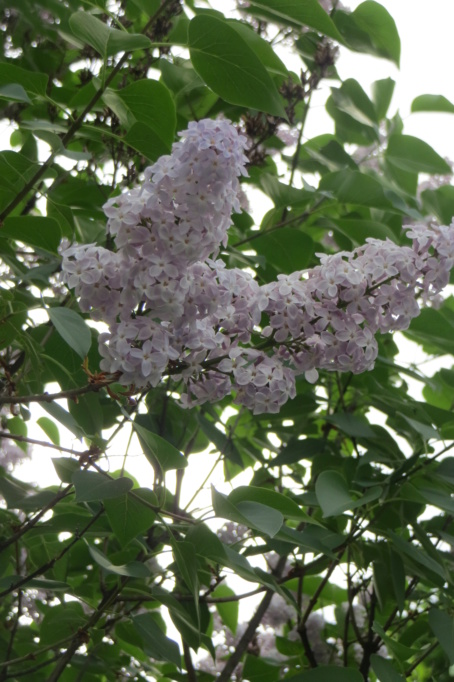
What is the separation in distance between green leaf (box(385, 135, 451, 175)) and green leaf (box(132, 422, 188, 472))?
0.89m

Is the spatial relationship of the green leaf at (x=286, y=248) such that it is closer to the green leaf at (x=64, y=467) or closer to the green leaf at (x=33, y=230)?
the green leaf at (x=33, y=230)

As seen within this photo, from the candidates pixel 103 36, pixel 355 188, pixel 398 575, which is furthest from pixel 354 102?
pixel 398 575

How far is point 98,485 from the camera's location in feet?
2.81

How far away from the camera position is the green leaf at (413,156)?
159 cm

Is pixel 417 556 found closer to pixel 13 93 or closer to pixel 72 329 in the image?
pixel 72 329

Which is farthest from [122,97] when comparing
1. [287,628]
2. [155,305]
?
[287,628]

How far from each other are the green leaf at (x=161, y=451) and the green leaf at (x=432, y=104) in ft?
3.44

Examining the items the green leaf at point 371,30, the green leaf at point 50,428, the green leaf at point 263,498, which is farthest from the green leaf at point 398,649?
the green leaf at point 371,30

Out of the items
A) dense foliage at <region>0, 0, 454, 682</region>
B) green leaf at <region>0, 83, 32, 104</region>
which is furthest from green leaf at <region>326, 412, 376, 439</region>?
green leaf at <region>0, 83, 32, 104</region>

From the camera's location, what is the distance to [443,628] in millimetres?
1245

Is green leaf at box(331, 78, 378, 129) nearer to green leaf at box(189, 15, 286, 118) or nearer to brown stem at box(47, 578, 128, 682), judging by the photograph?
green leaf at box(189, 15, 286, 118)

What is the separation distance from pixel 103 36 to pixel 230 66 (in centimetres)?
15

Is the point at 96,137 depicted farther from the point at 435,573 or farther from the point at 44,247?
the point at 435,573

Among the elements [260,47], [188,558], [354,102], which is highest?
[354,102]
